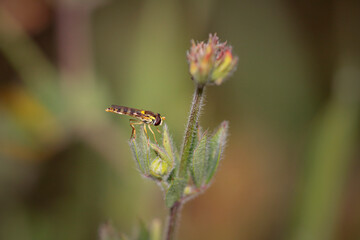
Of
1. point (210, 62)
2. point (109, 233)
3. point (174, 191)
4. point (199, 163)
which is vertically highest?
point (210, 62)

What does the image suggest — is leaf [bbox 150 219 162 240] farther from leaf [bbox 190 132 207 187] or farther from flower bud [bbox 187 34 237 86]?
flower bud [bbox 187 34 237 86]

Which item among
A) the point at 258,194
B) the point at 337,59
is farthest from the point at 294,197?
the point at 337,59

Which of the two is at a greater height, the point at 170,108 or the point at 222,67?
the point at 170,108

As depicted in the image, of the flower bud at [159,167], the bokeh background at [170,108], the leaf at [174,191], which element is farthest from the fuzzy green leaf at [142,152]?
the bokeh background at [170,108]

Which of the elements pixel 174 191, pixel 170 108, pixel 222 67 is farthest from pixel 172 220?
pixel 170 108

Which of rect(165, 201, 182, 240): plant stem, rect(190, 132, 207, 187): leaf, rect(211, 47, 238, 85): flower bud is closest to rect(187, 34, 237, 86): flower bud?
rect(211, 47, 238, 85): flower bud

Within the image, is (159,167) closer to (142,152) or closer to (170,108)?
(142,152)
